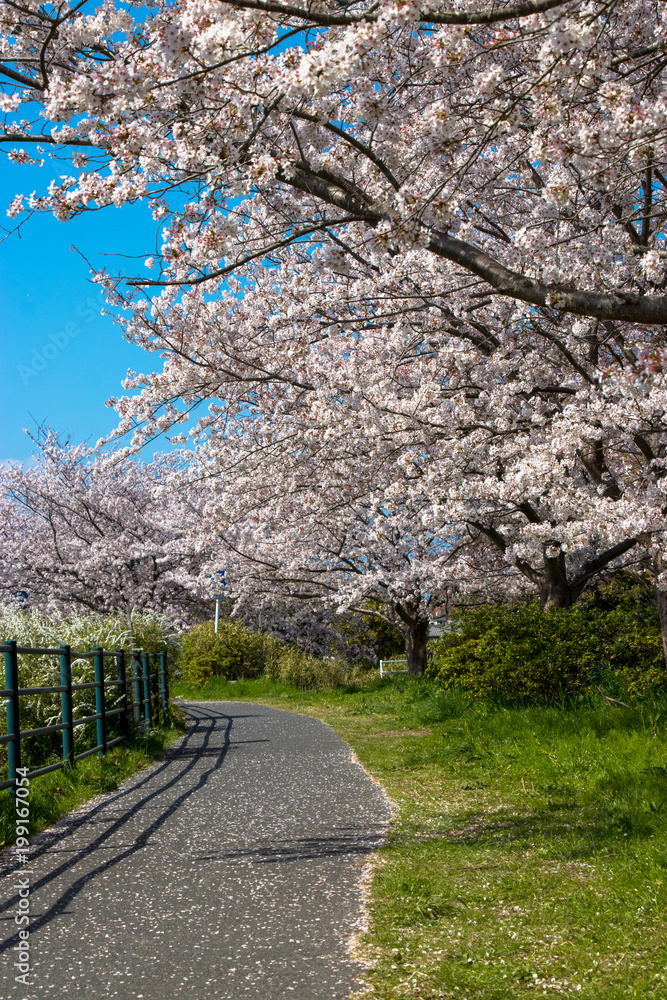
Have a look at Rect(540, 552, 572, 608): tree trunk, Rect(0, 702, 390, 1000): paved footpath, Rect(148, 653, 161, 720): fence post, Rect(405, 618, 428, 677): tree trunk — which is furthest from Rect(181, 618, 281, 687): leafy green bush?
Rect(0, 702, 390, 1000): paved footpath

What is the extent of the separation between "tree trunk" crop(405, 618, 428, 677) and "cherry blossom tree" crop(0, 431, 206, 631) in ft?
28.3

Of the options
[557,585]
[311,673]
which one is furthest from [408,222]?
[311,673]

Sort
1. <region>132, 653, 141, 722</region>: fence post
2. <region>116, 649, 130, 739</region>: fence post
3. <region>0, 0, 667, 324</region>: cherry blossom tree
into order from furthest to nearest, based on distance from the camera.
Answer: <region>132, 653, 141, 722</region>: fence post, <region>116, 649, 130, 739</region>: fence post, <region>0, 0, 667, 324</region>: cherry blossom tree

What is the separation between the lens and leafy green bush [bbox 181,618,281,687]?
2700cm

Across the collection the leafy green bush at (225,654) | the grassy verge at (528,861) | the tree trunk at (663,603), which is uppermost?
the tree trunk at (663,603)

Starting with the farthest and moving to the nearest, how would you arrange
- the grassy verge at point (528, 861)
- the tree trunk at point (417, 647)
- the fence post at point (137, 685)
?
the tree trunk at point (417, 647)
the fence post at point (137, 685)
the grassy verge at point (528, 861)

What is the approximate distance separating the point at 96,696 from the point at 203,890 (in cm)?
526

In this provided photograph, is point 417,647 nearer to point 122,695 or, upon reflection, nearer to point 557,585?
point 557,585

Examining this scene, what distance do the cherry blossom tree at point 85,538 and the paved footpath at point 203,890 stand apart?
1923cm

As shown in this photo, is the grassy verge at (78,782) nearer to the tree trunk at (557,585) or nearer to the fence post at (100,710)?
the fence post at (100,710)

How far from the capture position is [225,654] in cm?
2716

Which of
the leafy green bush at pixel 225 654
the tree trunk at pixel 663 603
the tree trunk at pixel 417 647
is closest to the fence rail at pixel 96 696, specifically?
the tree trunk at pixel 663 603

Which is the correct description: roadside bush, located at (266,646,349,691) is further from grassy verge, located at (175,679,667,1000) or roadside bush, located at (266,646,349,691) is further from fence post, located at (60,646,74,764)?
fence post, located at (60,646,74,764)

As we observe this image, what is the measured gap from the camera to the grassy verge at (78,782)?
6.73 meters
